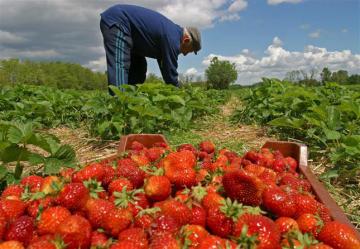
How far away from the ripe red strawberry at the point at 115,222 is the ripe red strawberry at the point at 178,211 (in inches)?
6.5

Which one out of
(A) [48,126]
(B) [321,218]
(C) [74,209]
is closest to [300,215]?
(B) [321,218]

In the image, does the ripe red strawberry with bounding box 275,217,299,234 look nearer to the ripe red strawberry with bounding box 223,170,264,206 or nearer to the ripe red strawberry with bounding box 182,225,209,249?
the ripe red strawberry with bounding box 223,170,264,206

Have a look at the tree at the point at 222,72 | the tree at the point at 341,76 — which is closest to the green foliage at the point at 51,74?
the tree at the point at 222,72

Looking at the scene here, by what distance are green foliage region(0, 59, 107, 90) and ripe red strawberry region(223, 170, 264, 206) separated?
60.2 m

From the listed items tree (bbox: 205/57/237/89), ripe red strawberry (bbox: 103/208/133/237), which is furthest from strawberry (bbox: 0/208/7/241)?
tree (bbox: 205/57/237/89)

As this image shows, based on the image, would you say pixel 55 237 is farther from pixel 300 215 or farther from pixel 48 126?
pixel 48 126

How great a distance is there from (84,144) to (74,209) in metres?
3.06

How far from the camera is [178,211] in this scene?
1559 mm

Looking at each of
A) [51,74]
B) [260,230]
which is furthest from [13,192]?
[51,74]

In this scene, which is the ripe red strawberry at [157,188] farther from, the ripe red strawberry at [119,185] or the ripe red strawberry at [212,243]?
the ripe red strawberry at [212,243]

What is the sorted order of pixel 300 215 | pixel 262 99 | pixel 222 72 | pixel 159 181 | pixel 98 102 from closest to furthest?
pixel 300 215
pixel 159 181
pixel 98 102
pixel 262 99
pixel 222 72

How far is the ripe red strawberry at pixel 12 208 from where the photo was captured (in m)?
1.62

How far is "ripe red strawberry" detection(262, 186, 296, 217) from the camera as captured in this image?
5.48ft

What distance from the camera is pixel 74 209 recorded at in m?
1.59
